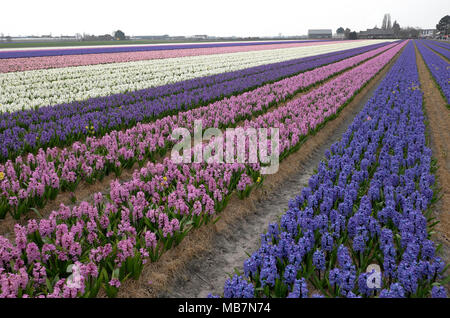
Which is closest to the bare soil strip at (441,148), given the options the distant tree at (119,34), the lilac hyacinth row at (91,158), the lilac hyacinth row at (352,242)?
the lilac hyacinth row at (352,242)

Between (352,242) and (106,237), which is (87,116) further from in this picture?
(352,242)

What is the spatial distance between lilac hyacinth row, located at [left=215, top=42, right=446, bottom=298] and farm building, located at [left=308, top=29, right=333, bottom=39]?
177557 millimetres

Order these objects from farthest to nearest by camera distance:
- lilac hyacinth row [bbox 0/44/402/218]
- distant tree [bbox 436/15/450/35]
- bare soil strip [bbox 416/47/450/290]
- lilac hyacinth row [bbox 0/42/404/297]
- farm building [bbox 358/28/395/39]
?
distant tree [bbox 436/15/450/35] < farm building [bbox 358/28/395/39] < lilac hyacinth row [bbox 0/44/402/218] < bare soil strip [bbox 416/47/450/290] < lilac hyacinth row [bbox 0/42/404/297]

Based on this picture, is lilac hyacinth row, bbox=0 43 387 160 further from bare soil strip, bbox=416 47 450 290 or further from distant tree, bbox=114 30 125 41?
distant tree, bbox=114 30 125 41

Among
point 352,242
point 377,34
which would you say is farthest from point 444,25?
point 352,242

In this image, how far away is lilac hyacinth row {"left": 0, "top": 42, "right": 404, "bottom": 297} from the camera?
4219 mm

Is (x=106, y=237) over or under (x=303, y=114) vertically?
under

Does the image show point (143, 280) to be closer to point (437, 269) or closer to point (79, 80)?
point (437, 269)

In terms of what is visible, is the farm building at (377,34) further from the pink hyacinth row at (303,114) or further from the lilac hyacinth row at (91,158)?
the lilac hyacinth row at (91,158)

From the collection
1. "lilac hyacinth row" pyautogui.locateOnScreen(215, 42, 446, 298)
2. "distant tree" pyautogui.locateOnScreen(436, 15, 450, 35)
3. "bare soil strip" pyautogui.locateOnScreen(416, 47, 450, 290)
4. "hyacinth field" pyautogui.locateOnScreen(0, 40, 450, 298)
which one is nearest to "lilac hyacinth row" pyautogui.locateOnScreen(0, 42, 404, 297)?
"hyacinth field" pyautogui.locateOnScreen(0, 40, 450, 298)

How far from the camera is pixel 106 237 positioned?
529 centimetres

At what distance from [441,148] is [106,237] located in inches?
423

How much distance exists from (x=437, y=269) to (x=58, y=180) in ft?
22.8
